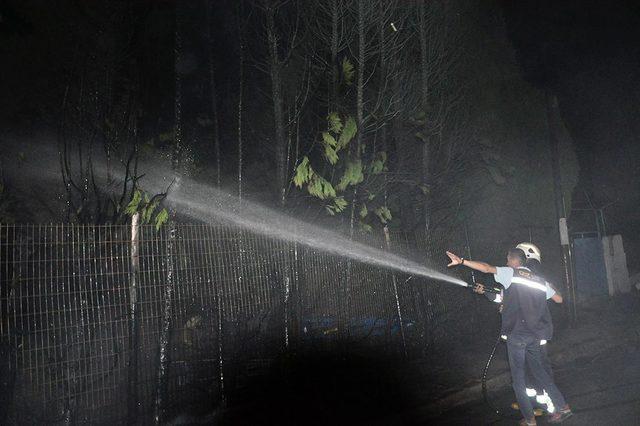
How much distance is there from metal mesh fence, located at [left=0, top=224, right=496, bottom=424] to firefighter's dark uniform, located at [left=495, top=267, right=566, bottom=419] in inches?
128

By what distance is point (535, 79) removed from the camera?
52.9 feet

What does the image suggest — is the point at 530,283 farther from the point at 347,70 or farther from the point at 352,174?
the point at 347,70

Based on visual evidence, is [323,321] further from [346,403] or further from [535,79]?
[535,79]

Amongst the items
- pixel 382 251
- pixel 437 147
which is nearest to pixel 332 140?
pixel 382 251

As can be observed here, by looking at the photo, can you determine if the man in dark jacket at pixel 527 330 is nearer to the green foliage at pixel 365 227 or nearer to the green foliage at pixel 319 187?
the green foliage at pixel 319 187

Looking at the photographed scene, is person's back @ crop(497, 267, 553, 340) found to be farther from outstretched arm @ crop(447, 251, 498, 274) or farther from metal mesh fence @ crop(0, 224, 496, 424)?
metal mesh fence @ crop(0, 224, 496, 424)

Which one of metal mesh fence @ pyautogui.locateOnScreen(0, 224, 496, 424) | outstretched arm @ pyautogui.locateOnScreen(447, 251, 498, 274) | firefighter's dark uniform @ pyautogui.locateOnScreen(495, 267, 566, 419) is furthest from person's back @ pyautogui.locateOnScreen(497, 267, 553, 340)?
metal mesh fence @ pyautogui.locateOnScreen(0, 224, 496, 424)

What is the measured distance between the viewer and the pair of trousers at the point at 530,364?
612 centimetres

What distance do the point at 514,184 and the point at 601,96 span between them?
387 inches

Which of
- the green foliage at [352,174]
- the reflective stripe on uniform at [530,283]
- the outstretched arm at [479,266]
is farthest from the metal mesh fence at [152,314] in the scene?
the reflective stripe on uniform at [530,283]

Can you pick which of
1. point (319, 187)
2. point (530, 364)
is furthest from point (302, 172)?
point (530, 364)

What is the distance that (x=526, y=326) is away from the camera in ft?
20.1

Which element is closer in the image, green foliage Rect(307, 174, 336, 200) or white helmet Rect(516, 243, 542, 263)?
white helmet Rect(516, 243, 542, 263)

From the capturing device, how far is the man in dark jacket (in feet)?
20.0
